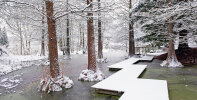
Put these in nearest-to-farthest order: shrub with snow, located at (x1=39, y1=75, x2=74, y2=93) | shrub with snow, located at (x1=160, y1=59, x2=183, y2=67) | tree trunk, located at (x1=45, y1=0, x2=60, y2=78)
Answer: shrub with snow, located at (x1=39, y1=75, x2=74, y2=93), tree trunk, located at (x1=45, y1=0, x2=60, y2=78), shrub with snow, located at (x1=160, y1=59, x2=183, y2=67)

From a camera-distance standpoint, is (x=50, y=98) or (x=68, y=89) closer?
(x=50, y=98)

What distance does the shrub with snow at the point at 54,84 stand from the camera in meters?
4.75

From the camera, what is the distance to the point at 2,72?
311 inches

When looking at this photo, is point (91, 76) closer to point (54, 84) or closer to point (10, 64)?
point (54, 84)

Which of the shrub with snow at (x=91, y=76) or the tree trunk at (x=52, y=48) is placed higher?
the tree trunk at (x=52, y=48)

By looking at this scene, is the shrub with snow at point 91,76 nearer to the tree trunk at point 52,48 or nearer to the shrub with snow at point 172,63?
the tree trunk at point 52,48

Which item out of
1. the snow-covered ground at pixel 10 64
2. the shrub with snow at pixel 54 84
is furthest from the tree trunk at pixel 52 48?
the snow-covered ground at pixel 10 64

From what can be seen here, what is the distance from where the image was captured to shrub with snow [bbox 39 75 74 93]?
4754 mm

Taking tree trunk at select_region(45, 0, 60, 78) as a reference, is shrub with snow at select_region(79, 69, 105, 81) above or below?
below

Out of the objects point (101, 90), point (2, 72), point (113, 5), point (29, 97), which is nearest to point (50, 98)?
point (29, 97)

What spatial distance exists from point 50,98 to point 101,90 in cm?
167

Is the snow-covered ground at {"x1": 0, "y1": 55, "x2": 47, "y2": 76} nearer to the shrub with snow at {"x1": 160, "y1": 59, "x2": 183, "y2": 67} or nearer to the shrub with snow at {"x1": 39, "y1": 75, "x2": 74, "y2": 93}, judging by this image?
the shrub with snow at {"x1": 39, "y1": 75, "x2": 74, "y2": 93}

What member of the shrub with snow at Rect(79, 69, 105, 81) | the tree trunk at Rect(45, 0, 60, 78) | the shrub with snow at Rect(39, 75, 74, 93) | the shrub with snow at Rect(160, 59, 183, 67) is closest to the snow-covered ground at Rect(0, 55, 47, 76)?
the shrub with snow at Rect(39, 75, 74, 93)

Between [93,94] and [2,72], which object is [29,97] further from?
[2,72]
